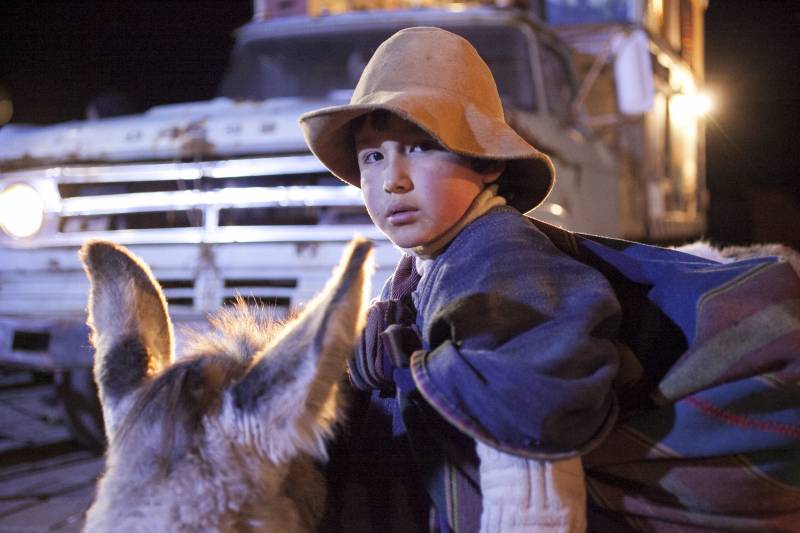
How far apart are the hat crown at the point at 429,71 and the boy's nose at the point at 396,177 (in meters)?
0.15

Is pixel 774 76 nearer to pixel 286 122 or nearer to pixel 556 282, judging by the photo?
pixel 286 122

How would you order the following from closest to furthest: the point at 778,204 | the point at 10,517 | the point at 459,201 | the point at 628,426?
the point at 628,426 < the point at 459,201 < the point at 10,517 < the point at 778,204

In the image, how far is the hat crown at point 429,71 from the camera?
5.48ft

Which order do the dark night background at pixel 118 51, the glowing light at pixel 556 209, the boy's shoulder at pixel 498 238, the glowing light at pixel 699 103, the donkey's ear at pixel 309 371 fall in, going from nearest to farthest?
the donkey's ear at pixel 309 371, the boy's shoulder at pixel 498 238, the glowing light at pixel 556 209, the glowing light at pixel 699 103, the dark night background at pixel 118 51

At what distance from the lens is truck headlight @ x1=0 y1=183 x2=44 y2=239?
494 cm

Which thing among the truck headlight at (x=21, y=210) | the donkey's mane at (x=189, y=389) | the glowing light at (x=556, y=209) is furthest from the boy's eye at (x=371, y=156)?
the truck headlight at (x=21, y=210)

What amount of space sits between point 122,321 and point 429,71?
2.94ft

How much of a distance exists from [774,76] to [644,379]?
93.0 ft

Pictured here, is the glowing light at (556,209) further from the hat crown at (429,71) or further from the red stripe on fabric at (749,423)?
the red stripe on fabric at (749,423)

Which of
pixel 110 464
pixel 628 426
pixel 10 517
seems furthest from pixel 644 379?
pixel 10 517

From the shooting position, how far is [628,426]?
4.76 feet

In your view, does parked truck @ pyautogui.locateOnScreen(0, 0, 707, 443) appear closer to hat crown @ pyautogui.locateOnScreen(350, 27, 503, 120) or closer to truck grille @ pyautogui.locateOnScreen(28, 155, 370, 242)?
truck grille @ pyautogui.locateOnScreen(28, 155, 370, 242)

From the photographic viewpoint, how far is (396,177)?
65.5 inches

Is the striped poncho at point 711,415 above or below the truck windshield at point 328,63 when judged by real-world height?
below
